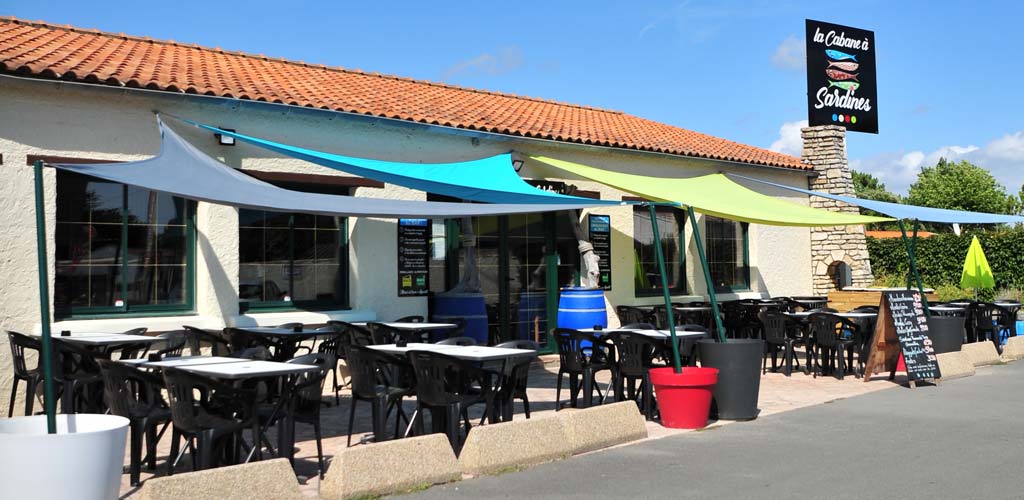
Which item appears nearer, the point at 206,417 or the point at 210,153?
the point at 206,417

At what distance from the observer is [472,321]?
9.91 m

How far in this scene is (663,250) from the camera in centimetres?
1302

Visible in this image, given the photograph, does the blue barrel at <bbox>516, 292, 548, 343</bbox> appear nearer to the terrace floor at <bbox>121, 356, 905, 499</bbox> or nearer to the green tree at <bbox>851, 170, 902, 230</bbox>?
the terrace floor at <bbox>121, 356, 905, 499</bbox>

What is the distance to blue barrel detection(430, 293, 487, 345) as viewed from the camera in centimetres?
991

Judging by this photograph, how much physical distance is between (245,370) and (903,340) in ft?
22.3

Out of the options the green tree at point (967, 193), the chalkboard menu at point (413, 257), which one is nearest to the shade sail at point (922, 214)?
the chalkboard menu at point (413, 257)

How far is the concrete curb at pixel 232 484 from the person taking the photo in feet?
13.4

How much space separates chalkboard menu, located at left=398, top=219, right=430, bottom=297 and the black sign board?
29.3 ft

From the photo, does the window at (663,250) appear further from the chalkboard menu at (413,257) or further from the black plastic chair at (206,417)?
the black plastic chair at (206,417)

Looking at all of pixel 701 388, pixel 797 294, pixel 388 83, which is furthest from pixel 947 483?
pixel 797 294

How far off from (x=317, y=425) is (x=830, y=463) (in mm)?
3173

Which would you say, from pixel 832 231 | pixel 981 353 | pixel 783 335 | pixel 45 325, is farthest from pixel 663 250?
pixel 45 325

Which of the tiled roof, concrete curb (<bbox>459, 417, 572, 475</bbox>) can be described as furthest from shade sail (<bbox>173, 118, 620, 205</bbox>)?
concrete curb (<bbox>459, 417, 572, 475</bbox>)

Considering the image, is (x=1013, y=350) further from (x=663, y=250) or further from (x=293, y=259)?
(x=293, y=259)
